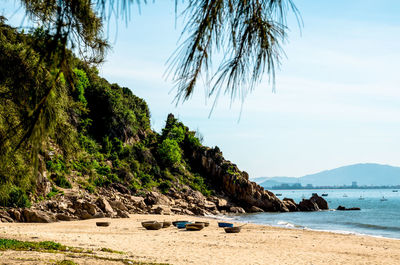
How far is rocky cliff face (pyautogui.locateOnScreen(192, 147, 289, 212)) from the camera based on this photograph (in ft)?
176

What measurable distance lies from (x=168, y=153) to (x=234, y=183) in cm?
1047

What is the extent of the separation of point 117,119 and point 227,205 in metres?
18.6

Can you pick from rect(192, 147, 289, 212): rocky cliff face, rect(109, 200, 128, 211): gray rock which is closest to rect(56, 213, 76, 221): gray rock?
rect(109, 200, 128, 211): gray rock

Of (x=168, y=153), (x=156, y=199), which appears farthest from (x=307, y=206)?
(x=156, y=199)

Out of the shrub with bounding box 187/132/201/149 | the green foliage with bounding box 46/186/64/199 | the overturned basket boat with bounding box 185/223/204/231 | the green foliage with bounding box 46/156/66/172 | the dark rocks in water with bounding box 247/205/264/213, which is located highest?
the shrub with bounding box 187/132/201/149

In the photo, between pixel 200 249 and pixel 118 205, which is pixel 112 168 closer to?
pixel 118 205

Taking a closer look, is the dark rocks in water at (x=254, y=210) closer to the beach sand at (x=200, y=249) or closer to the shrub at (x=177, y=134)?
the shrub at (x=177, y=134)

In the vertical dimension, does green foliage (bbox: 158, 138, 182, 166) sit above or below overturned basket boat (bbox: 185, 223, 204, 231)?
above

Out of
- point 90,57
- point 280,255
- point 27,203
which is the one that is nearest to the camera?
point 90,57

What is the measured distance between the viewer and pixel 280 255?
1553cm

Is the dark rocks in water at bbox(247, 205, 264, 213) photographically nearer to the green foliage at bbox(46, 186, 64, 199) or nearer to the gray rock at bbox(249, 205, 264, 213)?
the gray rock at bbox(249, 205, 264, 213)

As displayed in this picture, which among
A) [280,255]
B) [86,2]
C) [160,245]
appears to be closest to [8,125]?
[86,2]

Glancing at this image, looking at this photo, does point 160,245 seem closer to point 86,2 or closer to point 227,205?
point 86,2

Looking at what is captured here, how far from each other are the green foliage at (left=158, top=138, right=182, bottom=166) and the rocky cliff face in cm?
594
